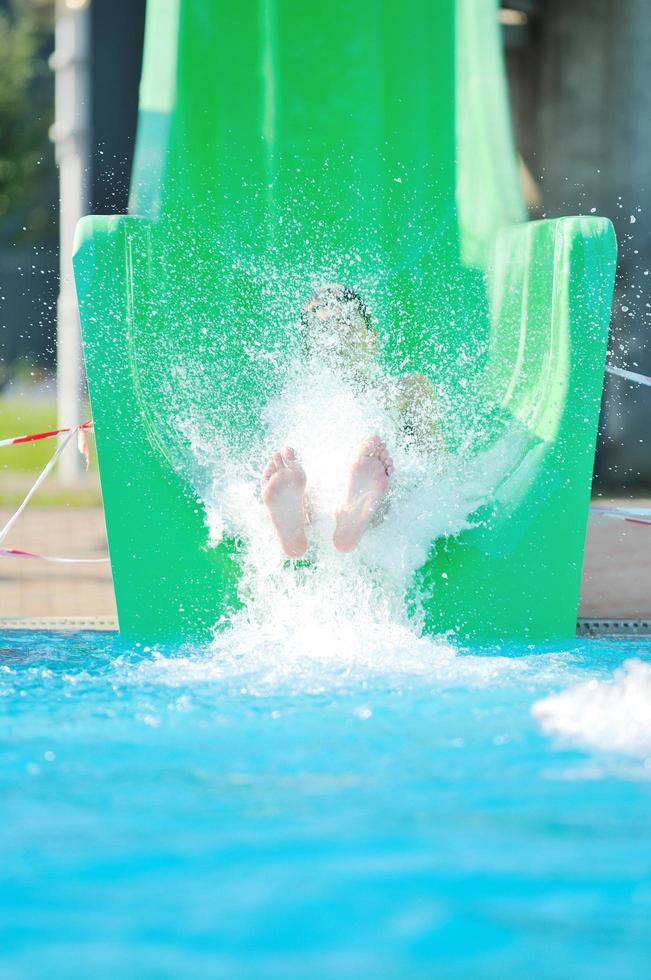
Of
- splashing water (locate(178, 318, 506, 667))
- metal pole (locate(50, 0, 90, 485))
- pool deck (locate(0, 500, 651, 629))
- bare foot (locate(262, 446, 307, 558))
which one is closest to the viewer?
bare foot (locate(262, 446, 307, 558))

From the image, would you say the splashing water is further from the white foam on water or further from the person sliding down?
the white foam on water

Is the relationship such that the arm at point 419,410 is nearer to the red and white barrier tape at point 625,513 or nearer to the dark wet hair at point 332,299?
the dark wet hair at point 332,299

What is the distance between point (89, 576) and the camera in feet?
12.2

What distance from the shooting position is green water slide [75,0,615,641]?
9.29 ft

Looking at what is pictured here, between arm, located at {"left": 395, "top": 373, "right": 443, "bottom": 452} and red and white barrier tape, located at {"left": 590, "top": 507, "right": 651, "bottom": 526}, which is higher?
arm, located at {"left": 395, "top": 373, "right": 443, "bottom": 452}

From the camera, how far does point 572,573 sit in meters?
2.84

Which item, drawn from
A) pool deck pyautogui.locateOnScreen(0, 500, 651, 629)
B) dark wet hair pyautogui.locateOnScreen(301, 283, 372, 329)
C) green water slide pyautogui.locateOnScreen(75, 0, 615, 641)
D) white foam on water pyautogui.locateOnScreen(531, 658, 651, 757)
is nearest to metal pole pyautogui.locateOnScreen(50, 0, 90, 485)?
pool deck pyautogui.locateOnScreen(0, 500, 651, 629)

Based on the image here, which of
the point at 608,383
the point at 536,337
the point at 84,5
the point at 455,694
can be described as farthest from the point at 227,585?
the point at 608,383

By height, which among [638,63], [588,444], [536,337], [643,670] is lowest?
[643,670]

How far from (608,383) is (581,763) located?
5.09 m

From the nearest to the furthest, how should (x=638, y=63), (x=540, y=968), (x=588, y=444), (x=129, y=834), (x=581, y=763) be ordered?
1. (x=540, y=968)
2. (x=129, y=834)
3. (x=581, y=763)
4. (x=588, y=444)
5. (x=638, y=63)

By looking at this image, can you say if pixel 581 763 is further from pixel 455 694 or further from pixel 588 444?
pixel 588 444

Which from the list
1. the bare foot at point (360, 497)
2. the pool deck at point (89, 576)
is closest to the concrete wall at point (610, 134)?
the pool deck at point (89, 576)

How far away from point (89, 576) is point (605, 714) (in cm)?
204
